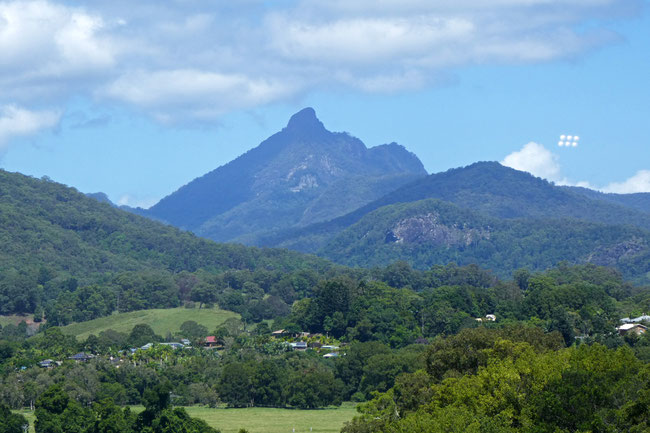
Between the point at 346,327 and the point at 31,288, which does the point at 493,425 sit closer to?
the point at 346,327

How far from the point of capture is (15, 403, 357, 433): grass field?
76.8m

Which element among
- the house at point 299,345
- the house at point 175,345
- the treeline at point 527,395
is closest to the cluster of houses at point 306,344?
the house at point 299,345

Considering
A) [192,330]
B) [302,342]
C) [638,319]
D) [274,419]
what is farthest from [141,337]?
[638,319]

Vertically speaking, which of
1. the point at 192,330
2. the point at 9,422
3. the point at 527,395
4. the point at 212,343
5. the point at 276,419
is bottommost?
the point at 276,419

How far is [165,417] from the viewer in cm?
6575

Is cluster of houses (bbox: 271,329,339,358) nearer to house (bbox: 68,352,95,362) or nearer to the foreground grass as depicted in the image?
the foreground grass

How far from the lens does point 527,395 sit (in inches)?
1791

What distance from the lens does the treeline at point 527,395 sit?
4034 cm

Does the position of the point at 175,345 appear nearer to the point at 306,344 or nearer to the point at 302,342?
the point at 302,342

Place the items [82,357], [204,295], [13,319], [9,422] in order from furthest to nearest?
[204,295] → [13,319] → [82,357] → [9,422]

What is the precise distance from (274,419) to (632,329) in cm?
3967

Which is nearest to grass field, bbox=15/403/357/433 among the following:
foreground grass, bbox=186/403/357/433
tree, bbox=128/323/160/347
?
foreground grass, bbox=186/403/357/433

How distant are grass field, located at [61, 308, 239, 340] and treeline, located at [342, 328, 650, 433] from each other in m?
94.4

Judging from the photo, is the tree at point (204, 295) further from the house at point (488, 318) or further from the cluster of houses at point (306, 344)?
the house at point (488, 318)
